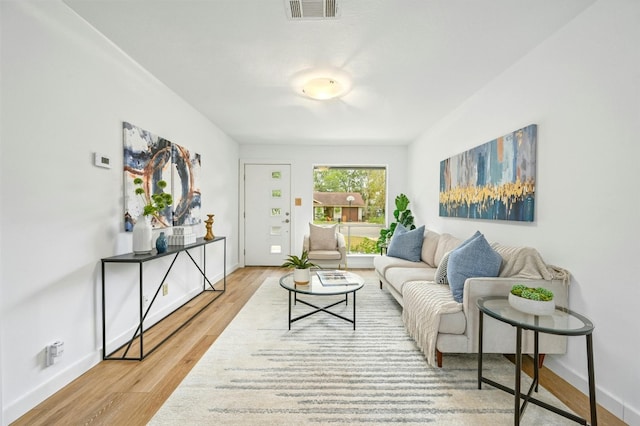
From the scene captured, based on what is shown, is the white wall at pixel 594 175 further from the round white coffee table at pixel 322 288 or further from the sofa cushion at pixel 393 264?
the round white coffee table at pixel 322 288

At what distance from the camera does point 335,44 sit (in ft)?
7.10

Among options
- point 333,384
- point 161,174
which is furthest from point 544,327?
point 161,174

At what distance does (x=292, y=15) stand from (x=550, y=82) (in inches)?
73.3

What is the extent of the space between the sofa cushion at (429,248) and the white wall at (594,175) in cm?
118

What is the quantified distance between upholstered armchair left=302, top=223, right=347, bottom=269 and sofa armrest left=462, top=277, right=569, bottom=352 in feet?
8.70

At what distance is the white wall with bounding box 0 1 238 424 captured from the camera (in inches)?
60.4

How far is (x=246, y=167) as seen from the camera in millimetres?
5633

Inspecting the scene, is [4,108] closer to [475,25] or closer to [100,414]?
[100,414]

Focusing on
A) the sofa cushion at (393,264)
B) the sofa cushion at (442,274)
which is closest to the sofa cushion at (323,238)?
the sofa cushion at (393,264)

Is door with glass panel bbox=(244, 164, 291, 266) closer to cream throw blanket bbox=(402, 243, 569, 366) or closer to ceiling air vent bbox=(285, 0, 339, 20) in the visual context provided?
cream throw blanket bbox=(402, 243, 569, 366)

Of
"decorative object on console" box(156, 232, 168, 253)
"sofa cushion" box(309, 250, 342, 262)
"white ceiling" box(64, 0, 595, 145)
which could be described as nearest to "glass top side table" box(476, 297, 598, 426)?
"white ceiling" box(64, 0, 595, 145)

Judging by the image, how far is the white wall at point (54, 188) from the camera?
1.53 metres

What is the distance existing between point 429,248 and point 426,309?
1607 mm

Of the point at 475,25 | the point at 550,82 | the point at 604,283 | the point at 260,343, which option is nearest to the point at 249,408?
the point at 260,343
